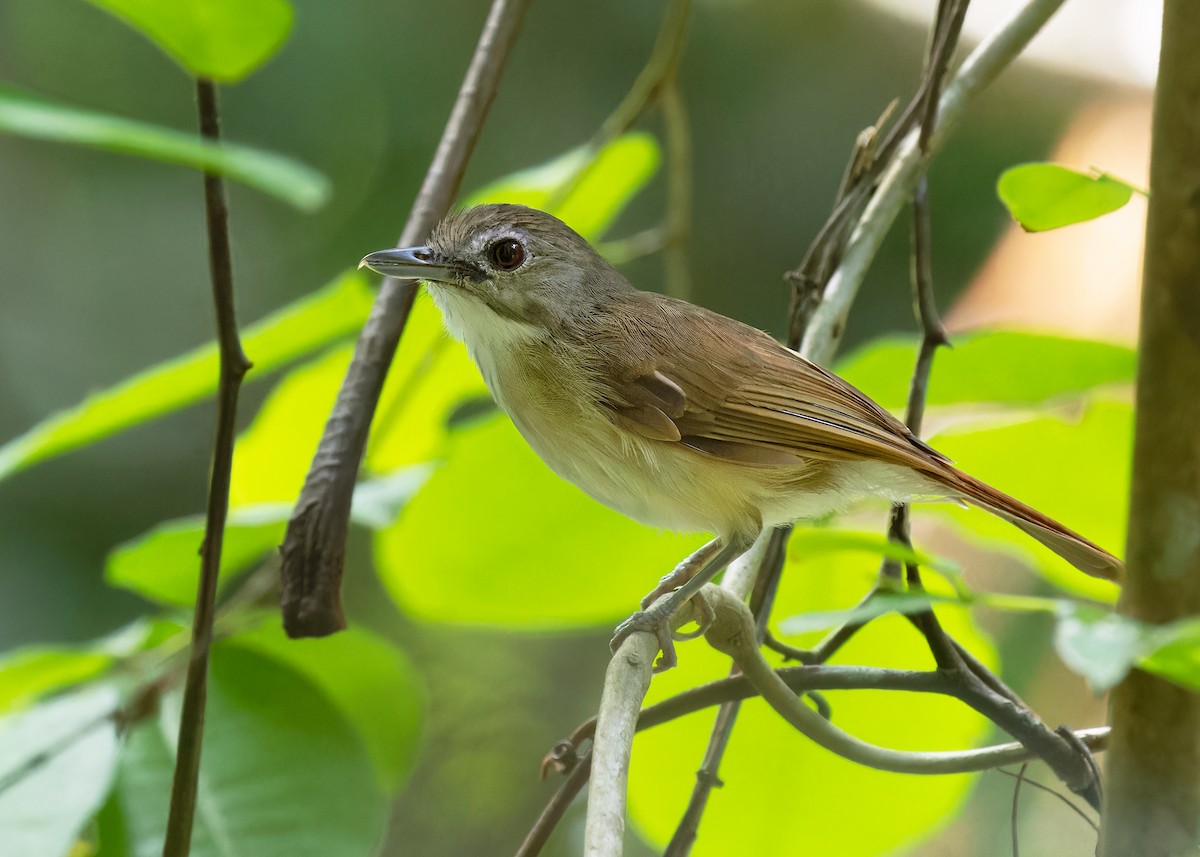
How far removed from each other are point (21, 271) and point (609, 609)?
4439mm

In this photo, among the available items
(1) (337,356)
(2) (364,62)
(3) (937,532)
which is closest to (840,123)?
(2) (364,62)

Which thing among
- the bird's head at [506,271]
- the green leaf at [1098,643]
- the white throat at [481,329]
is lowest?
the green leaf at [1098,643]

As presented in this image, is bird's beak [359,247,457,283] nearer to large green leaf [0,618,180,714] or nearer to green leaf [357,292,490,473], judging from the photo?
green leaf [357,292,490,473]

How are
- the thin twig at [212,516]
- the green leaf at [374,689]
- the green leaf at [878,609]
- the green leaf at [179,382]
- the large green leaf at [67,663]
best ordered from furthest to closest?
1. the green leaf at [374,689]
2. the large green leaf at [67,663]
3. the green leaf at [179,382]
4. the thin twig at [212,516]
5. the green leaf at [878,609]

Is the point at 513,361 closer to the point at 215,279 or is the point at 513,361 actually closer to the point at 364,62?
the point at 215,279

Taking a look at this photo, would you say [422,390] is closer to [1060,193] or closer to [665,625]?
[665,625]

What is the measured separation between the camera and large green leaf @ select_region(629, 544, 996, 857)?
61.7 inches

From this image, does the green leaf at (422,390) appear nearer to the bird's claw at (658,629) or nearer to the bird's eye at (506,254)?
the bird's eye at (506,254)

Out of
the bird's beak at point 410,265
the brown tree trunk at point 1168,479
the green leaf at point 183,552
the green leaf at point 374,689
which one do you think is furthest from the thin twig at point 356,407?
the brown tree trunk at point 1168,479

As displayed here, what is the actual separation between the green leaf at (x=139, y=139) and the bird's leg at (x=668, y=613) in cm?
75

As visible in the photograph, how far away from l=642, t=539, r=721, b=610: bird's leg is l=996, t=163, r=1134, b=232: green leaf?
2.14 feet

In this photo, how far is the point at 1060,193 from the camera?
1164 millimetres

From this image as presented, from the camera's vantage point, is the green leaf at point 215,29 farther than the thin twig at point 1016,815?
No

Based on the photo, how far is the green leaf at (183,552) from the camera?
1621mm
